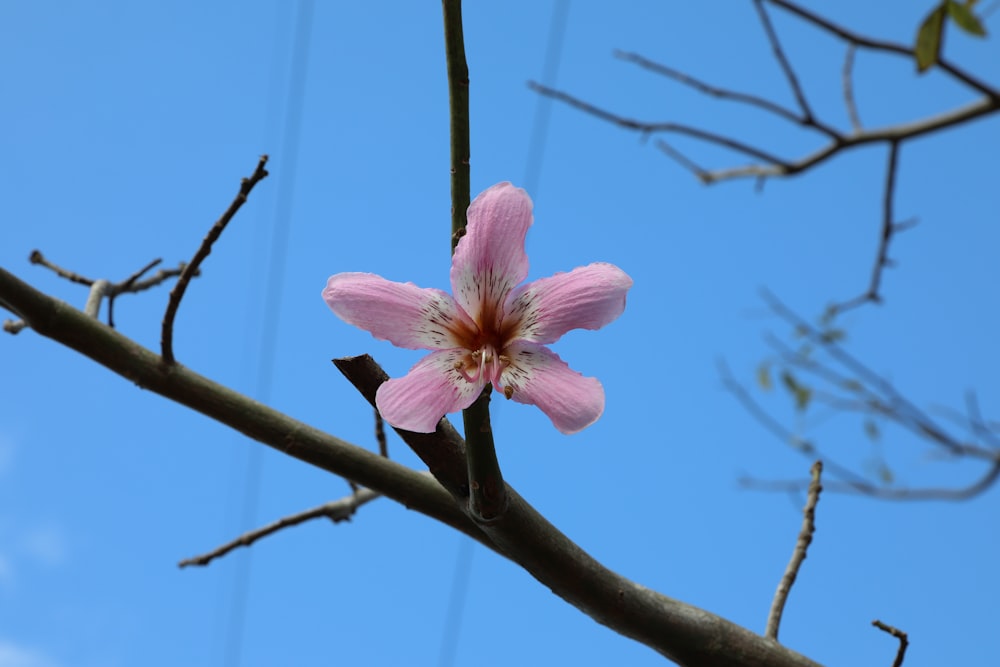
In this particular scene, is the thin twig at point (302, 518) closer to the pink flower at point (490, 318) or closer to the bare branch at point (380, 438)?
the bare branch at point (380, 438)

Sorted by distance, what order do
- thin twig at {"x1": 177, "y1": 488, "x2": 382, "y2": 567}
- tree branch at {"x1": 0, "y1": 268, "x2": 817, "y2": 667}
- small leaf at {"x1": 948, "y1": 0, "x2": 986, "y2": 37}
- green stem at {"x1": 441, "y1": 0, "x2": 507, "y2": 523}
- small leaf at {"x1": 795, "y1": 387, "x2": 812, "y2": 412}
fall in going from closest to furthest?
green stem at {"x1": 441, "y1": 0, "x2": 507, "y2": 523} < tree branch at {"x1": 0, "y1": 268, "x2": 817, "y2": 667} < small leaf at {"x1": 948, "y1": 0, "x2": 986, "y2": 37} < thin twig at {"x1": 177, "y1": 488, "x2": 382, "y2": 567} < small leaf at {"x1": 795, "y1": 387, "x2": 812, "y2": 412}

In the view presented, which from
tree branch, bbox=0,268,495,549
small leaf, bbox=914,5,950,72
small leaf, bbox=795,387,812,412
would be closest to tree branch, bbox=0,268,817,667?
tree branch, bbox=0,268,495,549

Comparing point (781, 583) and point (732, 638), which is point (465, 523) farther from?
point (781, 583)

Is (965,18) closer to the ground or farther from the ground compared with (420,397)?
farther from the ground

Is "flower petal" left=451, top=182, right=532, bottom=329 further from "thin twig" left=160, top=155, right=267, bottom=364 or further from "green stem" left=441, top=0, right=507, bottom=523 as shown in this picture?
"thin twig" left=160, top=155, right=267, bottom=364

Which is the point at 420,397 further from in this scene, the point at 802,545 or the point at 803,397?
the point at 803,397

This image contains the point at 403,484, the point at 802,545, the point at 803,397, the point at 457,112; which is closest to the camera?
the point at 457,112

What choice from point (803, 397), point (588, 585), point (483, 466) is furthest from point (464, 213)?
point (803, 397)
